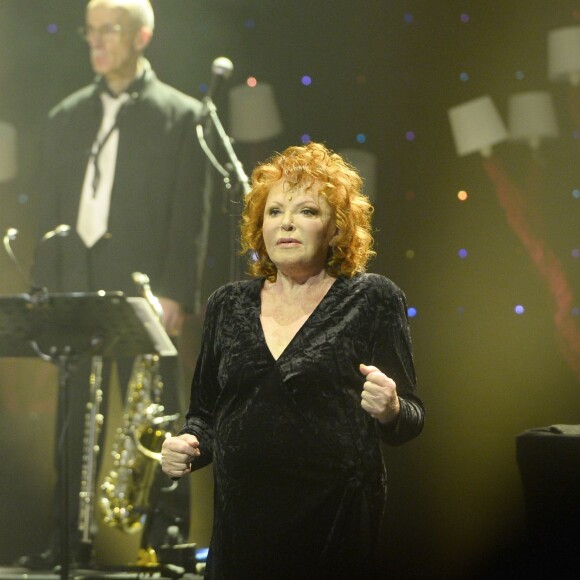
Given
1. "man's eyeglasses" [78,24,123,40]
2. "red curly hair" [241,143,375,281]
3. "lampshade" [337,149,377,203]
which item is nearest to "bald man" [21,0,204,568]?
"man's eyeglasses" [78,24,123,40]

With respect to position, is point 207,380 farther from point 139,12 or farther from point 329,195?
point 139,12

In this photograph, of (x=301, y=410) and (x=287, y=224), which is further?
(x=287, y=224)

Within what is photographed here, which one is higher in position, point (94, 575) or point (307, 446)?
point (307, 446)

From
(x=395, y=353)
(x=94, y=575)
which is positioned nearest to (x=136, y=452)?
(x=94, y=575)

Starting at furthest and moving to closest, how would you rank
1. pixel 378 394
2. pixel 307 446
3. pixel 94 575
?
pixel 94 575
pixel 307 446
pixel 378 394

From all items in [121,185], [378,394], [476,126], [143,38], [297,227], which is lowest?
[378,394]

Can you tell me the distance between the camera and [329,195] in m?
2.06

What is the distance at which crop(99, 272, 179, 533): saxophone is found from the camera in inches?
167

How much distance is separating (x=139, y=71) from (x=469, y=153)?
1628mm

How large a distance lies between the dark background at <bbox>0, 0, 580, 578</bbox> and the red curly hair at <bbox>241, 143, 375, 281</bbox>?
6.87ft

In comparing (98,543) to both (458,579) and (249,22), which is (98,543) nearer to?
(458,579)

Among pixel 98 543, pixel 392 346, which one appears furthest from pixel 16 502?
pixel 392 346

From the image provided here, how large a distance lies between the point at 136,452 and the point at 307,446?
260 centimetres

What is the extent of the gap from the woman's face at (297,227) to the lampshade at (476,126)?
2.29 meters
